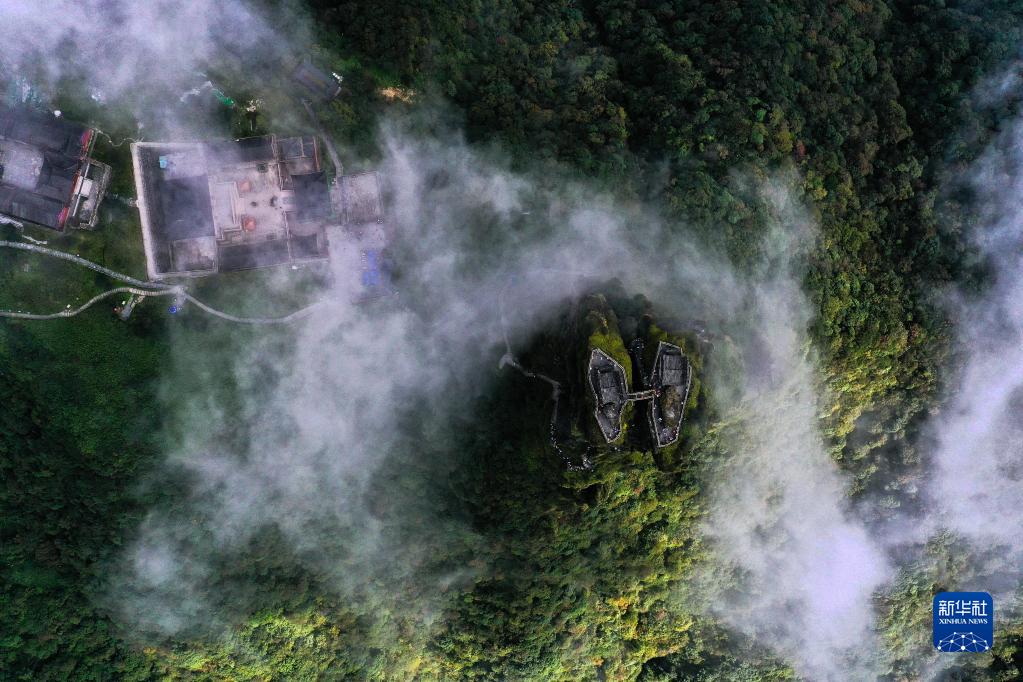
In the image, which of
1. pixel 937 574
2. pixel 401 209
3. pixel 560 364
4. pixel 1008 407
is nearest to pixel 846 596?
pixel 937 574

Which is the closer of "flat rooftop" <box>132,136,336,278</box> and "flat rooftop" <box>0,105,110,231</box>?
"flat rooftop" <box>0,105,110,231</box>

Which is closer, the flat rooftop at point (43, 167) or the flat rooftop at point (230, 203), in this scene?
the flat rooftop at point (43, 167)

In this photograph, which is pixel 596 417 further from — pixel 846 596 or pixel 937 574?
pixel 937 574

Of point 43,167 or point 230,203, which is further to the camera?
point 230,203
